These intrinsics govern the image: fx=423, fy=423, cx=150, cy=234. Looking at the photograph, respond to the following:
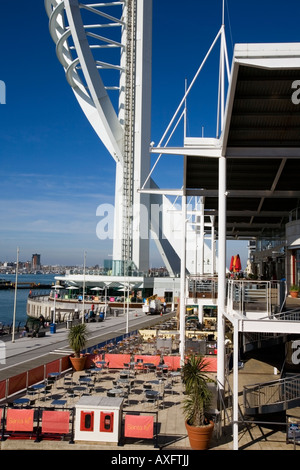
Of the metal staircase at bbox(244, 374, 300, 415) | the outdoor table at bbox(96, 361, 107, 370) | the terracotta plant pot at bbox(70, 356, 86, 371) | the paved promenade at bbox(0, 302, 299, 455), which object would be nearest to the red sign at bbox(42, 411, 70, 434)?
the paved promenade at bbox(0, 302, 299, 455)

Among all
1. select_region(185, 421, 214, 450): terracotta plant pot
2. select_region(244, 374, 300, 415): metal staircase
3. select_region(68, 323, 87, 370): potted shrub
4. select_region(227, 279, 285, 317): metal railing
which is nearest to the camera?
select_region(185, 421, 214, 450): terracotta plant pot

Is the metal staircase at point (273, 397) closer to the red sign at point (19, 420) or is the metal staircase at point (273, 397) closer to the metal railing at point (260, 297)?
the metal railing at point (260, 297)

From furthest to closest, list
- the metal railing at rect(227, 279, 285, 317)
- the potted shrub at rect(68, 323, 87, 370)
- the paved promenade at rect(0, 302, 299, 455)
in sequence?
1. the potted shrub at rect(68, 323, 87, 370)
2. the metal railing at rect(227, 279, 285, 317)
3. the paved promenade at rect(0, 302, 299, 455)

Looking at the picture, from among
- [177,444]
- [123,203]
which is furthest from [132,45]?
[177,444]

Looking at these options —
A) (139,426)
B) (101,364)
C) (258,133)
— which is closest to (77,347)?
(101,364)

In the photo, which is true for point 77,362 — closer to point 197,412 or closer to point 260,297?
point 197,412

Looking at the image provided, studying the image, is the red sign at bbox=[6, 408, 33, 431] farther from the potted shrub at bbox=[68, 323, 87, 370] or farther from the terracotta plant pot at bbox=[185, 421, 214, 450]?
the potted shrub at bbox=[68, 323, 87, 370]

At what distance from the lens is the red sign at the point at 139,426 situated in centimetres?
987

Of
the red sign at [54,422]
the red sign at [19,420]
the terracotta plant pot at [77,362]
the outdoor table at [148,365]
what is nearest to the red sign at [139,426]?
the red sign at [54,422]

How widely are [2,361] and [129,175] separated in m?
38.2

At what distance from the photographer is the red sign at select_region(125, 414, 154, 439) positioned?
9.87m

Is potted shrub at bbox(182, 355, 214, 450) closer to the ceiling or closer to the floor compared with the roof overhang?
closer to the floor

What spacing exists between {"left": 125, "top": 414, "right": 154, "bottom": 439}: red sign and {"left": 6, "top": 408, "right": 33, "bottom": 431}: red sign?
7.53ft

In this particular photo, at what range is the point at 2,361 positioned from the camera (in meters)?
17.9
